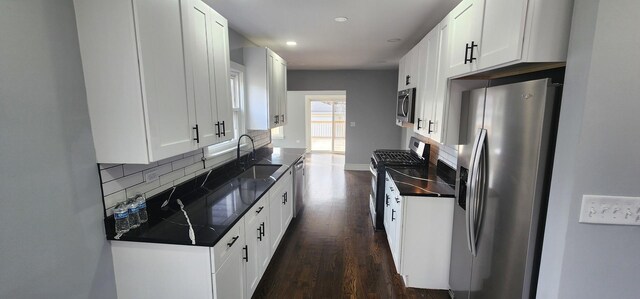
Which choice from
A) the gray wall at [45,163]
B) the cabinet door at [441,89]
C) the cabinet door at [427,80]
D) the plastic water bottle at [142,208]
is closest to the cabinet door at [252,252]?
the plastic water bottle at [142,208]

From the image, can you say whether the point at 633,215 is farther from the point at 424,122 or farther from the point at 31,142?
the point at 31,142

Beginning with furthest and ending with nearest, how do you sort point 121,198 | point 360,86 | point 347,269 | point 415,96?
point 360,86 < point 415,96 < point 347,269 < point 121,198

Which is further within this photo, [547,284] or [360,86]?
[360,86]

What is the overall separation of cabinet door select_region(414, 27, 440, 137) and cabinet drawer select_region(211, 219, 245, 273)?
180 cm

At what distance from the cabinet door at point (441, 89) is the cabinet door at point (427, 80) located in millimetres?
52

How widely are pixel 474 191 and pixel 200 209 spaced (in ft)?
5.84

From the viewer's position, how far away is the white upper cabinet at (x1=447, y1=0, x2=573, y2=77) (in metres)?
1.21

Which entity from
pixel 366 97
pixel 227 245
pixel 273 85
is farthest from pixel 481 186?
pixel 366 97

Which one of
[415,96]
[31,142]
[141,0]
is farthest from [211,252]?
[415,96]

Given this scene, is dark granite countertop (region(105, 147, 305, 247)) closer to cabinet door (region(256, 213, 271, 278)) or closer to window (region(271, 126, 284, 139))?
cabinet door (region(256, 213, 271, 278))

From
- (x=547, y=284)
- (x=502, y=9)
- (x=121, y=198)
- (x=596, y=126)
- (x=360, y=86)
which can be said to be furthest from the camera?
(x=360, y=86)

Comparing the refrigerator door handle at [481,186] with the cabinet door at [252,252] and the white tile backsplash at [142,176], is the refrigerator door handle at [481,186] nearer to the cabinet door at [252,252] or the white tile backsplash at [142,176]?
the cabinet door at [252,252]

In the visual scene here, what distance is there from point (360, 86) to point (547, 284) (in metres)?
5.79

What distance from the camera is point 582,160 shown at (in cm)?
114
